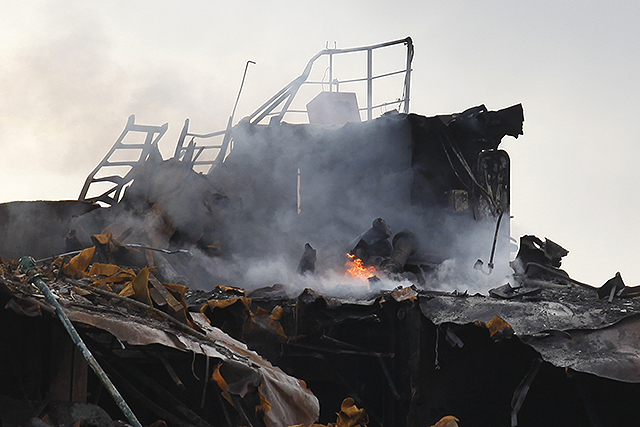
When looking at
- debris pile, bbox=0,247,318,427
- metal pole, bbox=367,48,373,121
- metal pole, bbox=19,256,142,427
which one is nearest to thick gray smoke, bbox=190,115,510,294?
metal pole, bbox=367,48,373,121

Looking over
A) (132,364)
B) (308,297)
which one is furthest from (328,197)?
(132,364)

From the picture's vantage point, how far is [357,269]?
33.0ft

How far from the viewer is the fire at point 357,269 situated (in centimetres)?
986

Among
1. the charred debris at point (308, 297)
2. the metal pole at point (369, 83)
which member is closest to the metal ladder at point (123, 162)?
the charred debris at point (308, 297)

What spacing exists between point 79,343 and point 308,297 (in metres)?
4.23

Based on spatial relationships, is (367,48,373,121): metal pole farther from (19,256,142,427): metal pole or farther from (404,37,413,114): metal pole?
(19,256,142,427): metal pole

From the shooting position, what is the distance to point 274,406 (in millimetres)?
3871

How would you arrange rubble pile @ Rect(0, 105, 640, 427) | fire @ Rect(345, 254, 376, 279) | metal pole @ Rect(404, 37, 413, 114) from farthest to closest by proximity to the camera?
1. metal pole @ Rect(404, 37, 413, 114)
2. fire @ Rect(345, 254, 376, 279)
3. rubble pile @ Rect(0, 105, 640, 427)

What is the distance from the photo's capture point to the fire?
9859mm

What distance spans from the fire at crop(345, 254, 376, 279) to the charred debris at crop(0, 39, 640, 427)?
0.05 metres

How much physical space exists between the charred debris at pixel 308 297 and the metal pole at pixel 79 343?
0.5 inches

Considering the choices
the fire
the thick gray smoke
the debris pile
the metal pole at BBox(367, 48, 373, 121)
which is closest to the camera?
the debris pile

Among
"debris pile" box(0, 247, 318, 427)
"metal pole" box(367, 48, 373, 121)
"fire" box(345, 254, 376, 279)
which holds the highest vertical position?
"metal pole" box(367, 48, 373, 121)

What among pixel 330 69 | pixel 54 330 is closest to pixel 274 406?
pixel 54 330
